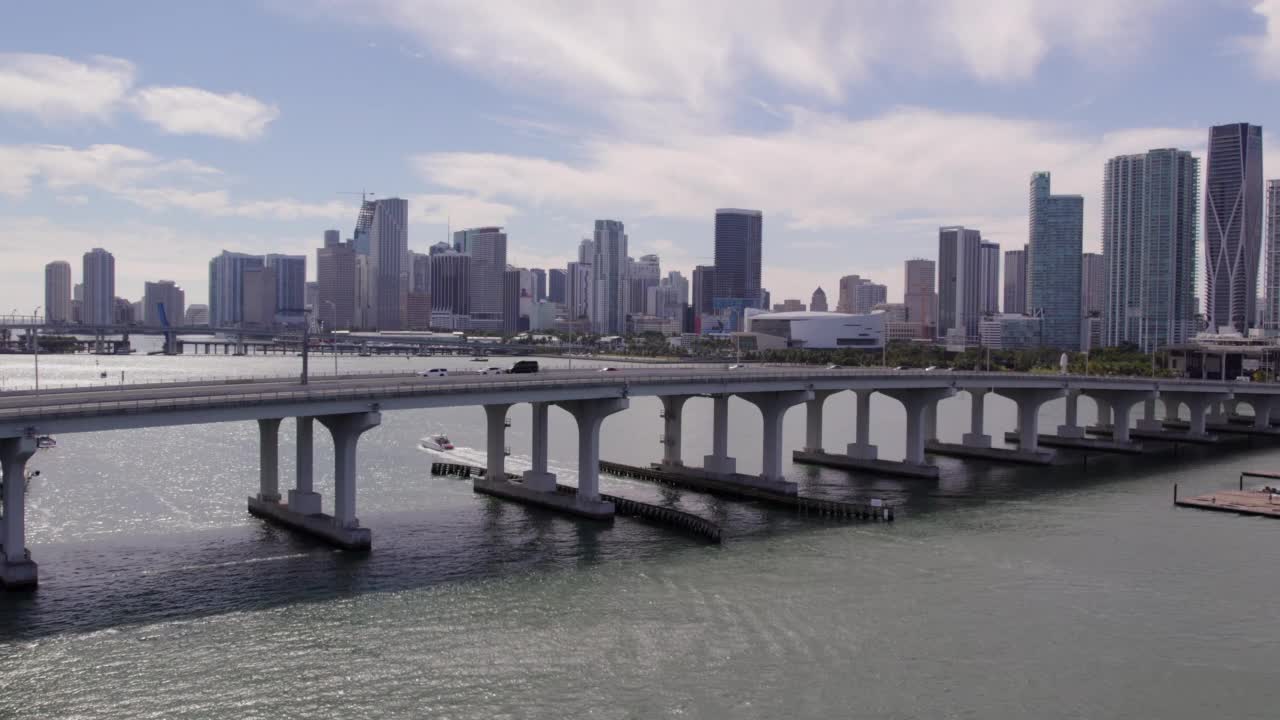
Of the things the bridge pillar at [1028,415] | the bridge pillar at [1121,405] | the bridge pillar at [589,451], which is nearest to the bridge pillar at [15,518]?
the bridge pillar at [589,451]

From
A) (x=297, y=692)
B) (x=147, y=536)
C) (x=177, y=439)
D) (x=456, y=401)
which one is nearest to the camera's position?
(x=297, y=692)

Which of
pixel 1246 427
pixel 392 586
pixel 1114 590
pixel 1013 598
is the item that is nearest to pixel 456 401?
pixel 392 586

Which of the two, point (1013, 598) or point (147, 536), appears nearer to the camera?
point (1013, 598)

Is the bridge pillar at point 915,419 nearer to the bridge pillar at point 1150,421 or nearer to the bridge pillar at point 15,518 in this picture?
the bridge pillar at point 1150,421

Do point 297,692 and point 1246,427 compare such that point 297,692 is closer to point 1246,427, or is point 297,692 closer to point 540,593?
point 540,593

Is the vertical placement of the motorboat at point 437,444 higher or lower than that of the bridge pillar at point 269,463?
lower
